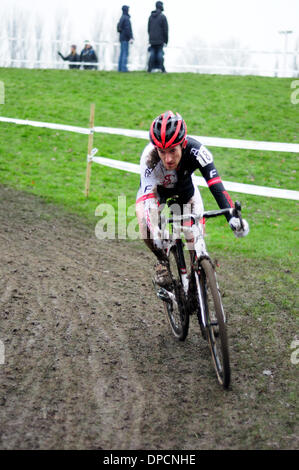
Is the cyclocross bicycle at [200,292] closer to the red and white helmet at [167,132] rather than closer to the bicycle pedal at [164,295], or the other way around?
the bicycle pedal at [164,295]

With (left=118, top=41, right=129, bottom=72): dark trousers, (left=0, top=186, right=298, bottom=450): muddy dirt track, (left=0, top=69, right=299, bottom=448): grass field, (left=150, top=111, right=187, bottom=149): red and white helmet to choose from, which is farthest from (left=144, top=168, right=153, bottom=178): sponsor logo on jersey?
(left=118, top=41, right=129, bottom=72): dark trousers

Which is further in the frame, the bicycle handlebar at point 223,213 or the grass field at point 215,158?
the grass field at point 215,158

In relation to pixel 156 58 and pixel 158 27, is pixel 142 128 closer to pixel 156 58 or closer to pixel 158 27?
pixel 158 27

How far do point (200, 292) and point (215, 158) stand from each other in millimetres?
10723

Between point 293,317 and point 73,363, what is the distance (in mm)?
2706

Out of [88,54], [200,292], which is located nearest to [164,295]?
[200,292]

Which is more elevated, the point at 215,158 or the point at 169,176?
the point at 169,176

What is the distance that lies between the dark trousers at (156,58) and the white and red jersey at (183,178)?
1741 centimetres

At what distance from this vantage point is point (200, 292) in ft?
13.9

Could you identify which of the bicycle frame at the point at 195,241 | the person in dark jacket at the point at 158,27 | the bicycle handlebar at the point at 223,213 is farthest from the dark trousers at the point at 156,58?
the bicycle handlebar at the point at 223,213

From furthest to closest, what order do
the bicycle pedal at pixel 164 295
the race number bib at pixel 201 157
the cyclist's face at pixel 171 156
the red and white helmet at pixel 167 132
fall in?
the bicycle pedal at pixel 164 295 → the race number bib at pixel 201 157 → the cyclist's face at pixel 171 156 → the red and white helmet at pixel 167 132

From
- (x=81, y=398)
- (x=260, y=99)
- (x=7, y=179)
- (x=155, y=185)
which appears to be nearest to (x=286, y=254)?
(x=155, y=185)

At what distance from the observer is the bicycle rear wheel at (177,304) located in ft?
15.6
